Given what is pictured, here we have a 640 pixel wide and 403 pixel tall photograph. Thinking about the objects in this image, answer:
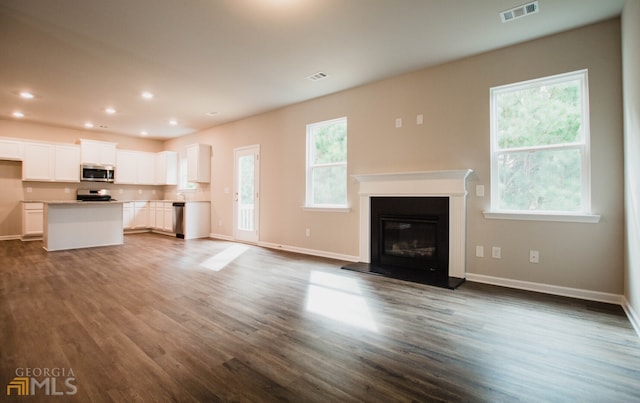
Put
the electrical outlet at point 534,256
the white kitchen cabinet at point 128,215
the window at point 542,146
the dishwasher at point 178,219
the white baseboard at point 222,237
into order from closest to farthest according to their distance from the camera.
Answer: the window at point 542,146 → the electrical outlet at point 534,256 → the white baseboard at point 222,237 → the dishwasher at point 178,219 → the white kitchen cabinet at point 128,215

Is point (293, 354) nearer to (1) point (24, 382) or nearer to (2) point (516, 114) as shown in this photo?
(1) point (24, 382)

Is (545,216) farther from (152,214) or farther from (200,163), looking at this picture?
(152,214)

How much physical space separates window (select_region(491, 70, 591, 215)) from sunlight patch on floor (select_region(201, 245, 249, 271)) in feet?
12.6

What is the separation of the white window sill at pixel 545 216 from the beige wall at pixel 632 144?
0.28 m

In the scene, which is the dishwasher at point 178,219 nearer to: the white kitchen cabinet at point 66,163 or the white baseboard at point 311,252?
the white baseboard at point 311,252

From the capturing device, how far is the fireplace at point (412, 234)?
387cm

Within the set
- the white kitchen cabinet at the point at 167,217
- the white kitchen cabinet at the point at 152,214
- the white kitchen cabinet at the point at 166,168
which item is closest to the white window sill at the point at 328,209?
the white kitchen cabinet at the point at 167,217

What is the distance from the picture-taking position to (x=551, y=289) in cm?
318

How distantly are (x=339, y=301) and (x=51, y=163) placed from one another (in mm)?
8026

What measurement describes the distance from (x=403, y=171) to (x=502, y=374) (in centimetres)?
290

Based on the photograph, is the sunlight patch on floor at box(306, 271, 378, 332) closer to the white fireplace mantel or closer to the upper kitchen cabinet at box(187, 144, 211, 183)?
the white fireplace mantel

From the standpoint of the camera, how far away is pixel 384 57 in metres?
3.73

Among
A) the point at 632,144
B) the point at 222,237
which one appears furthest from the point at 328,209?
the point at 632,144

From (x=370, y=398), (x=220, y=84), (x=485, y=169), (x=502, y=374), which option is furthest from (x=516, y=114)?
(x=220, y=84)
